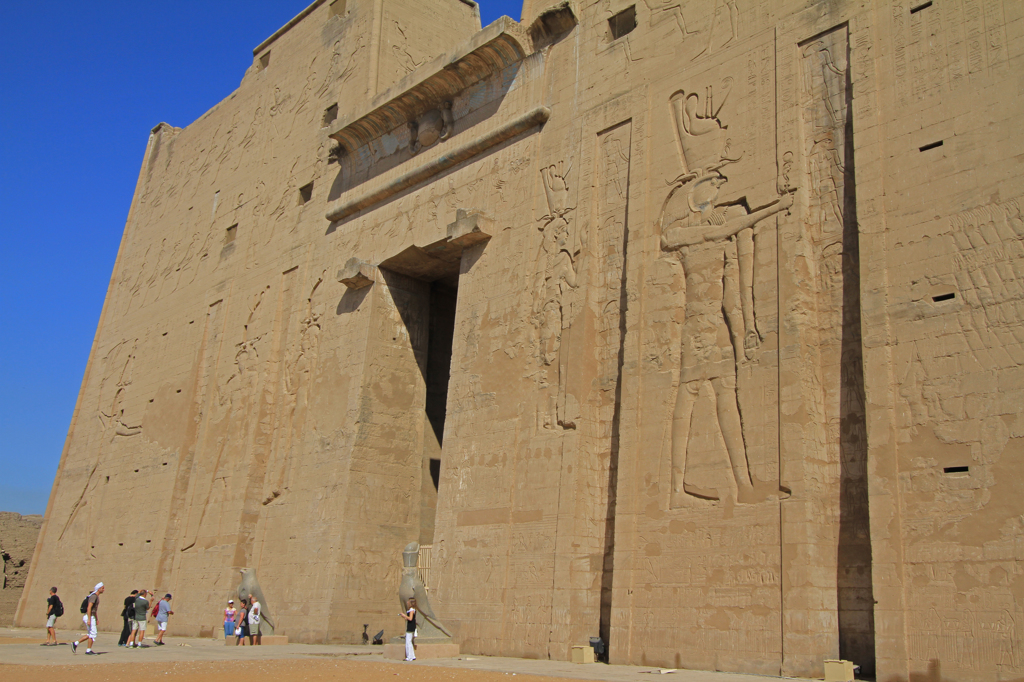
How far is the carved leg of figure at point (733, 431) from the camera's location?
288 inches

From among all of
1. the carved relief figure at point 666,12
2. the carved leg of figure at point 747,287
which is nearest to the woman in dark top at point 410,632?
the carved leg of figure at point 747,287

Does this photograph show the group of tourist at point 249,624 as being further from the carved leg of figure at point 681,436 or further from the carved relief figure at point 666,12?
the carved relief figure at point 666,12

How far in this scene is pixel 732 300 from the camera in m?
7.88

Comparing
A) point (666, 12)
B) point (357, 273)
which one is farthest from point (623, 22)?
point (357, 273)

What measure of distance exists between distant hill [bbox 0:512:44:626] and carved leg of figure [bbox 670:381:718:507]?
57.2 ft

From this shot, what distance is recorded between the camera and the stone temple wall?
6.44 meters

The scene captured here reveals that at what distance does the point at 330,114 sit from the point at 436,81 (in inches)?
138

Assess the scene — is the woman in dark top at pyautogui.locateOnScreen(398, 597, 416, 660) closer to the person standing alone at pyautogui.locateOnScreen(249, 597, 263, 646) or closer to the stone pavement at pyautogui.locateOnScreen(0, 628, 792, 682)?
the stone pavement at pyautogui.locateOnScreen(0, 628, 792, 682)

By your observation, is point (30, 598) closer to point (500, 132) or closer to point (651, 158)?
point (500, 132)

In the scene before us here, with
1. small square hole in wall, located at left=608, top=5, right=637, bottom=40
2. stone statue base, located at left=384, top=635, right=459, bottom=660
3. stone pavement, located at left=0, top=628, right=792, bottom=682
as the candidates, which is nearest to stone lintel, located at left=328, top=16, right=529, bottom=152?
small square hole in wall, located at left=608, top=5, right=637, bottom=40

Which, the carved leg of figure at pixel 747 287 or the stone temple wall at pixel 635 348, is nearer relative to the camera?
the stone temple wall at pixel 635 348

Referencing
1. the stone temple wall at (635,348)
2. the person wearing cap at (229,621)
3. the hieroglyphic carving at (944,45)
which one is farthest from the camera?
the person wearing cap at (229,621)

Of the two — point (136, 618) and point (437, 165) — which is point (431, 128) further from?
point (136, 618)

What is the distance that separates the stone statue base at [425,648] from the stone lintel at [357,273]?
5220mm
